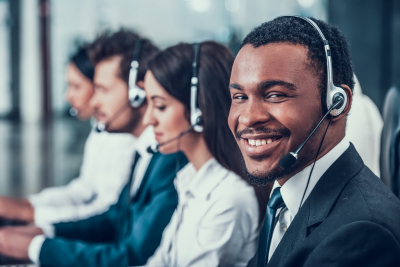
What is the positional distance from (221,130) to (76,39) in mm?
8034

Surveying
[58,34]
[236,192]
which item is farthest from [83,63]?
[58,34]

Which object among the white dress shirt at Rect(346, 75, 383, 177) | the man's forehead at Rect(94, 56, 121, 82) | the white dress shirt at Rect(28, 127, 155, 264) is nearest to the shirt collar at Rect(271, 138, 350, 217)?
the white dress shirt at Rect(346, 75, 383, 177)

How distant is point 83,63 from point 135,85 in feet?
2.32

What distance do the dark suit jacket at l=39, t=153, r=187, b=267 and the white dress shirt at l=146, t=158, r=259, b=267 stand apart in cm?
10

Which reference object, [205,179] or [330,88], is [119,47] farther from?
[330,88]

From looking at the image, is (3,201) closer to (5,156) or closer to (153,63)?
(153,63)

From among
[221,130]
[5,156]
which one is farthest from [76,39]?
[221,130]

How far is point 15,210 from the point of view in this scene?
2.07 metres

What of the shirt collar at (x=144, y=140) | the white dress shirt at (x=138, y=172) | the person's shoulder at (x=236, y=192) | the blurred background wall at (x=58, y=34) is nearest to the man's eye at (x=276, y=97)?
the person's shoulder at (x=236, y=192)

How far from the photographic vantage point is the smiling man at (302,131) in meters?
0.85

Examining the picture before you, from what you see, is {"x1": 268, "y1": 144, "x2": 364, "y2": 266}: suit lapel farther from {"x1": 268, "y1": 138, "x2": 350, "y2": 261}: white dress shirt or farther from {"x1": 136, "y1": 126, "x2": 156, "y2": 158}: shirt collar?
{"x1": 136, "y1": 126, "x2": 156, "y2": 158}: shirt collar

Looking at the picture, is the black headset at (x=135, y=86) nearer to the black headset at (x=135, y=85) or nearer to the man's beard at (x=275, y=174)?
the black headset at (x=135, y=85)

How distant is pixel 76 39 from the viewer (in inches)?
353

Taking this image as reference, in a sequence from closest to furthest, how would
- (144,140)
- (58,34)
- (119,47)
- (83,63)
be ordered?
1. (144,140)
2. (119,47)
3. (83,63)
4. (58,34)
